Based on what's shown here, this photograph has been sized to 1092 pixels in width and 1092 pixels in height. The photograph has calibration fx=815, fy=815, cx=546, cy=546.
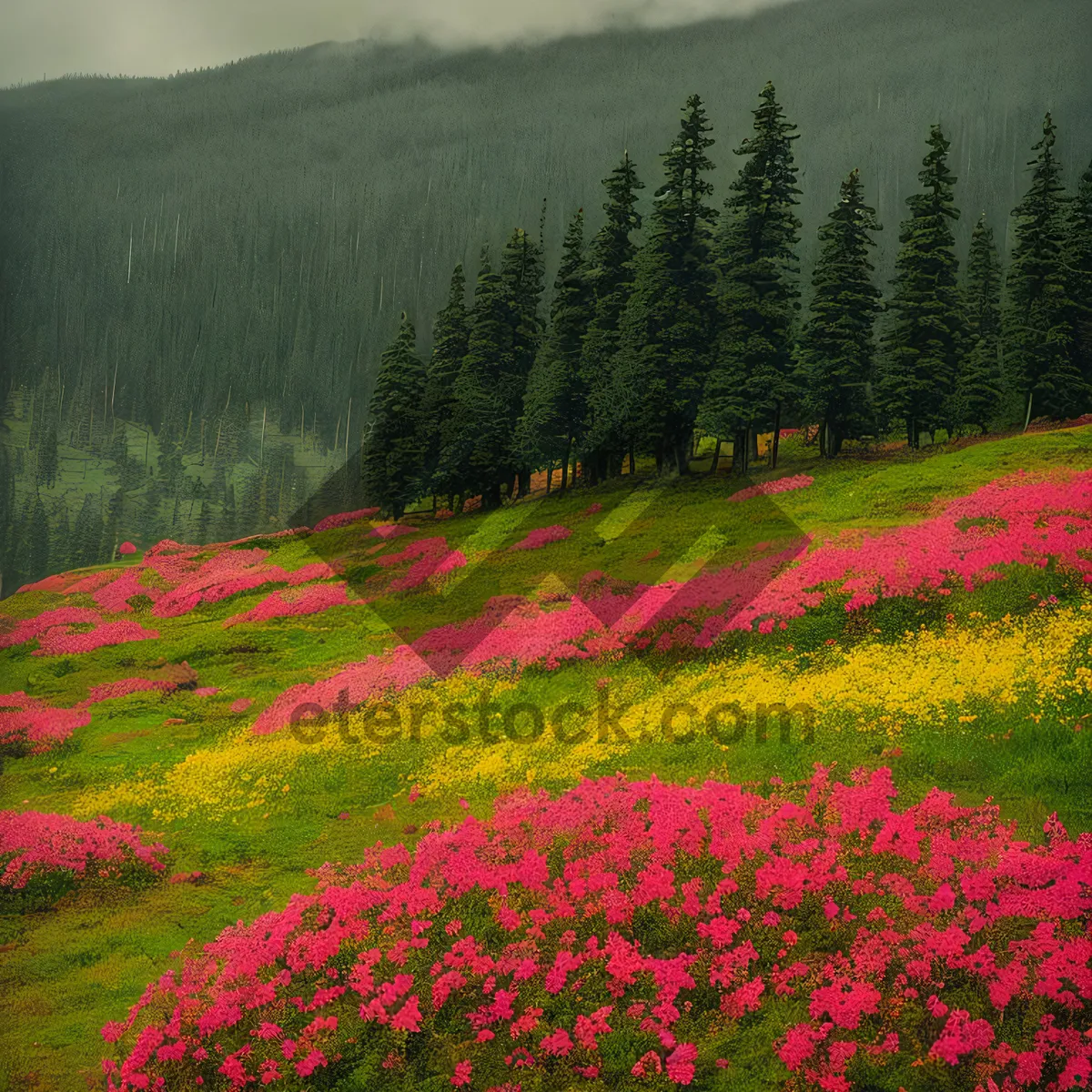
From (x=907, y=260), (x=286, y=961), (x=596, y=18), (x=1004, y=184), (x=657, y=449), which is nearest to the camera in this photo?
(x=286, y=961)

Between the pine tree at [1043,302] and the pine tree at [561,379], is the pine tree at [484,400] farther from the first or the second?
the pine tree at [1043,302]

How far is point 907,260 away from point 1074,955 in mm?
14224

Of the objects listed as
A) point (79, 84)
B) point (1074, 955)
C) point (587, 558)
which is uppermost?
point (79, 84)

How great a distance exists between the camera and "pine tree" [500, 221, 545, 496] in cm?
1509

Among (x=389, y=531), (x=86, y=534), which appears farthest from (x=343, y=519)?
(x=86, y=534)

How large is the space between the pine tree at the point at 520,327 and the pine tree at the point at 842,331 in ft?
19.1

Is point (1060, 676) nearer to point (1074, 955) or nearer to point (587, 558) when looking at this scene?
point (1074, 955)

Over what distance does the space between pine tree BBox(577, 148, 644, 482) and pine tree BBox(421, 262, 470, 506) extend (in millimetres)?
2589

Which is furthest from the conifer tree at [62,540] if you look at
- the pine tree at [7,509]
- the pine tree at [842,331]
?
the pine tree at [842,331]

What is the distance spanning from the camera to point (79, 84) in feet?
46.0

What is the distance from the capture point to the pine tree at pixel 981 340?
47.0ft

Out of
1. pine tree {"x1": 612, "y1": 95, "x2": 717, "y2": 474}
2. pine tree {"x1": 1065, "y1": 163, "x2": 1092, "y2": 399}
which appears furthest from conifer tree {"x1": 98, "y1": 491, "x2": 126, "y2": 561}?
pine tree {"x1": 1065, "y1": 163, "x2": 1092, "y2": 399}

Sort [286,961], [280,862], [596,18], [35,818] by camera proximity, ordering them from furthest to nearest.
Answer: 1. [596,18]
2. [35,818]
3. [280,862]
4. [286,961]

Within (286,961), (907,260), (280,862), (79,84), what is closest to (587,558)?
(280,862)
